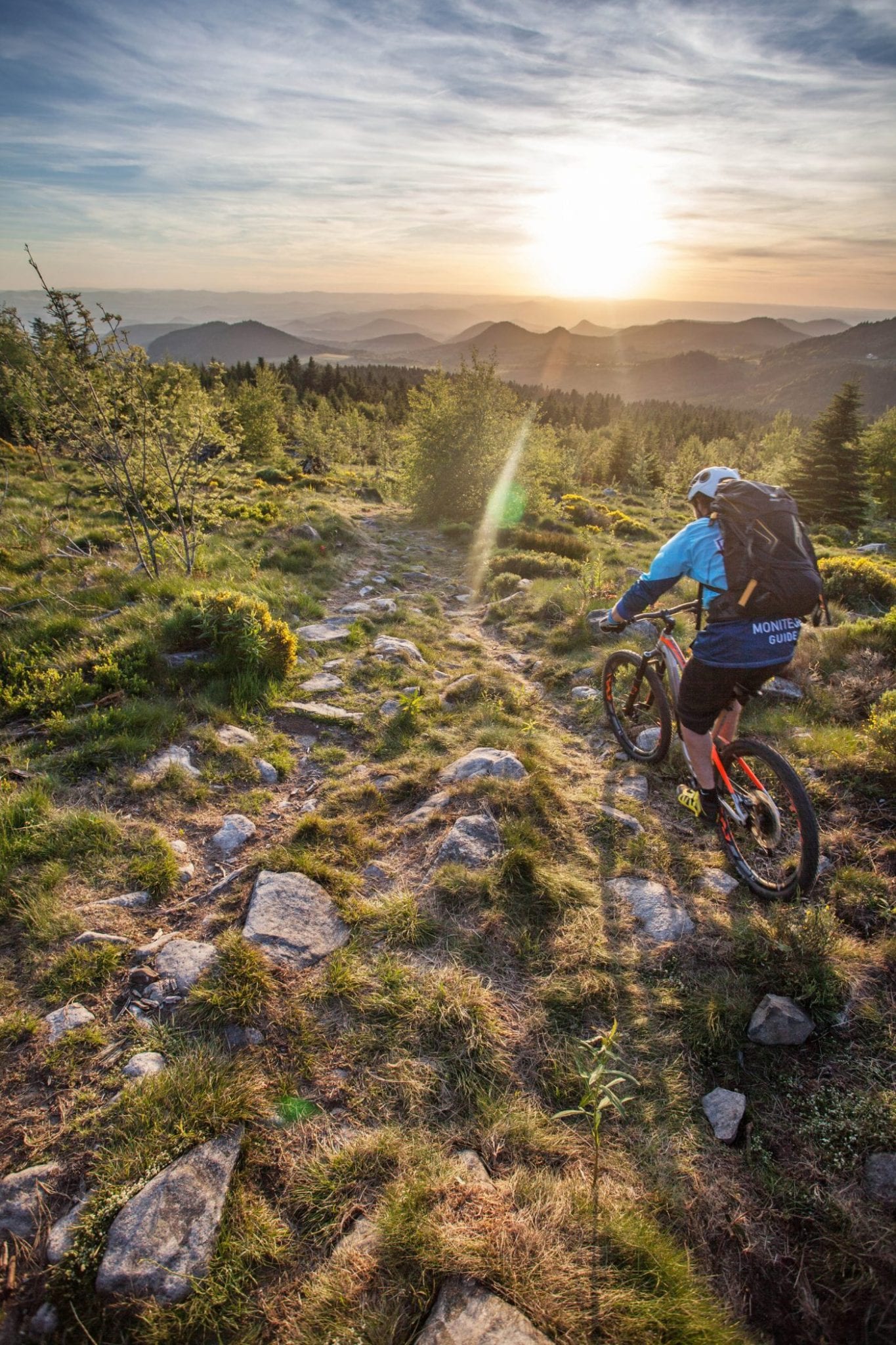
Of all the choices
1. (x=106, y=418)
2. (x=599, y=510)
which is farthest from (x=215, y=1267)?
(x=599, y=510)

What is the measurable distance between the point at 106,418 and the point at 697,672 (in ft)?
30.6

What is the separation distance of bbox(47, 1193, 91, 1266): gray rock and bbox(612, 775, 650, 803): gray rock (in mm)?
4660

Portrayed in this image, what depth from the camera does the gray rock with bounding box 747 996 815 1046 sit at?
3.22 metres

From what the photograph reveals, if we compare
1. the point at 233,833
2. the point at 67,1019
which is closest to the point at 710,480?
the point at 233,833

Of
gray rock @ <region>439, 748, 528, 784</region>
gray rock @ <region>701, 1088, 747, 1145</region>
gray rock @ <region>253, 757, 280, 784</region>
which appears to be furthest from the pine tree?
gray rock @ <region>701, 1088, 747, 1145</region>

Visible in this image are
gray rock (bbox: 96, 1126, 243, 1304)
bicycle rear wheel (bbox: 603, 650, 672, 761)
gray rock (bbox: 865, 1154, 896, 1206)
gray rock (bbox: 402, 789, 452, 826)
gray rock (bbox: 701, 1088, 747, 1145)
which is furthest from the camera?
bicycle rear wheel (bbox: 603, 650, 672, 761)

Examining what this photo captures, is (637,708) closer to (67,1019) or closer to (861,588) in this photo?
(67,1019)

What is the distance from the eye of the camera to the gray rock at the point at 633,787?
5.48 metres

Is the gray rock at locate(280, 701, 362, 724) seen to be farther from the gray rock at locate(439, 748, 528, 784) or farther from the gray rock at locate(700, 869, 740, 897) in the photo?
the gray rock at locate(700, 869, 740, 897)

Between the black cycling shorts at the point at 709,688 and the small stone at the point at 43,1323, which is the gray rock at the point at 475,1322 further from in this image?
the black cycling shorts at the point at 709,688

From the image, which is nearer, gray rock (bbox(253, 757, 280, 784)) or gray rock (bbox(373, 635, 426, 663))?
gray rock (bbox(253, 757, 280, 784))

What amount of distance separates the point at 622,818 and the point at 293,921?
297 centimetres

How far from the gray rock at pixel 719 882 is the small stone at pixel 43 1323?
4.24 m

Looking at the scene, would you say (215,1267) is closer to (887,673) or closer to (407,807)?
(407,807)
